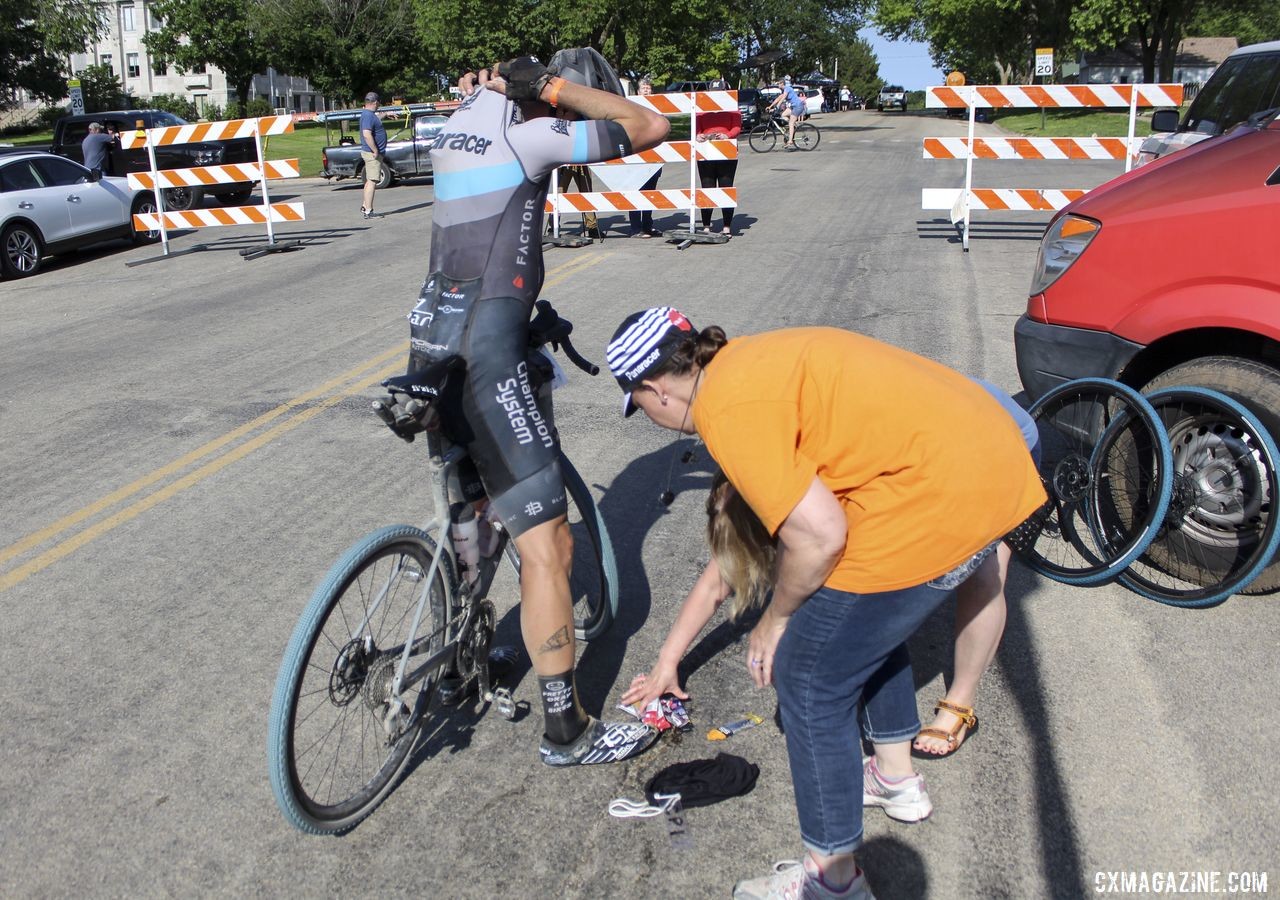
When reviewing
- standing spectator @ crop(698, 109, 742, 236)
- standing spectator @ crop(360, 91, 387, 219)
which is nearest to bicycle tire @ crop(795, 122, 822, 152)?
standing spectator @ crop(360, 91, 387, 219)

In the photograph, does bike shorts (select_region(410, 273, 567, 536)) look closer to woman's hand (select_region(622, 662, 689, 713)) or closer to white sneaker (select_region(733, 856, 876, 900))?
woman's hand (select_region(622, 662, 689, 713))

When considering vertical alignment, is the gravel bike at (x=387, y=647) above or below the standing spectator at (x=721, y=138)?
below

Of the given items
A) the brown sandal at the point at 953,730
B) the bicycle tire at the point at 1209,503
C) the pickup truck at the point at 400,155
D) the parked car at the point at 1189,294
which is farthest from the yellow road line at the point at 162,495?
the pickup truck at the point at 400,155

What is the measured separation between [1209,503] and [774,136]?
28.9 m

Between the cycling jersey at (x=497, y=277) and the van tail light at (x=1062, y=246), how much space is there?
2648 millimetres

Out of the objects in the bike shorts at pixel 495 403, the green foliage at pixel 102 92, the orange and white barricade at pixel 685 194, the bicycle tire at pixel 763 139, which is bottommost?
the bike shorts at pixel 495 403

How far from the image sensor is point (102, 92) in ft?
184

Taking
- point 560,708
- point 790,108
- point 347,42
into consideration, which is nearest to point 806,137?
point 790,108

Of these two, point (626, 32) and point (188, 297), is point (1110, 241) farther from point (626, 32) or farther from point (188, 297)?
point (626, 32)

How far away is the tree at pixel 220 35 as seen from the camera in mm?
58594

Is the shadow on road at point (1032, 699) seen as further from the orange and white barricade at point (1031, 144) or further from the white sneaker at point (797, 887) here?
the orange and white barricade at point (1031, 144)

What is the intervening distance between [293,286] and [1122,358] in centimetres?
927

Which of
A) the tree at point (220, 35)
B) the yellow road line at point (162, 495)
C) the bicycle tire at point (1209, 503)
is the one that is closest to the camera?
the bicycle tire at point (1209, 503)

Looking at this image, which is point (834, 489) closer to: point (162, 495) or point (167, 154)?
point (162, 495)
